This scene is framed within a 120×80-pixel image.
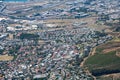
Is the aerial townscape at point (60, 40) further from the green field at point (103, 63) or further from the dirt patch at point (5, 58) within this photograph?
the dirt patch at point (5, 58)

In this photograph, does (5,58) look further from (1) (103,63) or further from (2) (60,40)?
(1) (103,63)

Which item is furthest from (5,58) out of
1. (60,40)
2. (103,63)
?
(103,63)

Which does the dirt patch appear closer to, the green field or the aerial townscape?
the aerial townscape

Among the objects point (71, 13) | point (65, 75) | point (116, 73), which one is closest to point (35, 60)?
point (65, 75)

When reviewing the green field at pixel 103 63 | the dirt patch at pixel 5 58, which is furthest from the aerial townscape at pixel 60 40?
the dirt patch at pixel 5 58

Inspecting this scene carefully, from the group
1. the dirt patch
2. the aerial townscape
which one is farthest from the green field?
the dirt patch

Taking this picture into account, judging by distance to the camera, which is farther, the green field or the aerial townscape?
the aerial townscape

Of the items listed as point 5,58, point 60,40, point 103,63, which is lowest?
point 5,58

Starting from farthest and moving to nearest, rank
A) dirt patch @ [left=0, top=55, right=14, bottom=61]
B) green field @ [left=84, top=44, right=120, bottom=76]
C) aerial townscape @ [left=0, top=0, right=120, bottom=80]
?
dirt patch @ [left=0, top=55, right=14, bottom=61]
aerial townscape @ [left=0, top=0, right=120, bottom=80]
green field @ [left=84, top=44, right=120, bottom=76]
